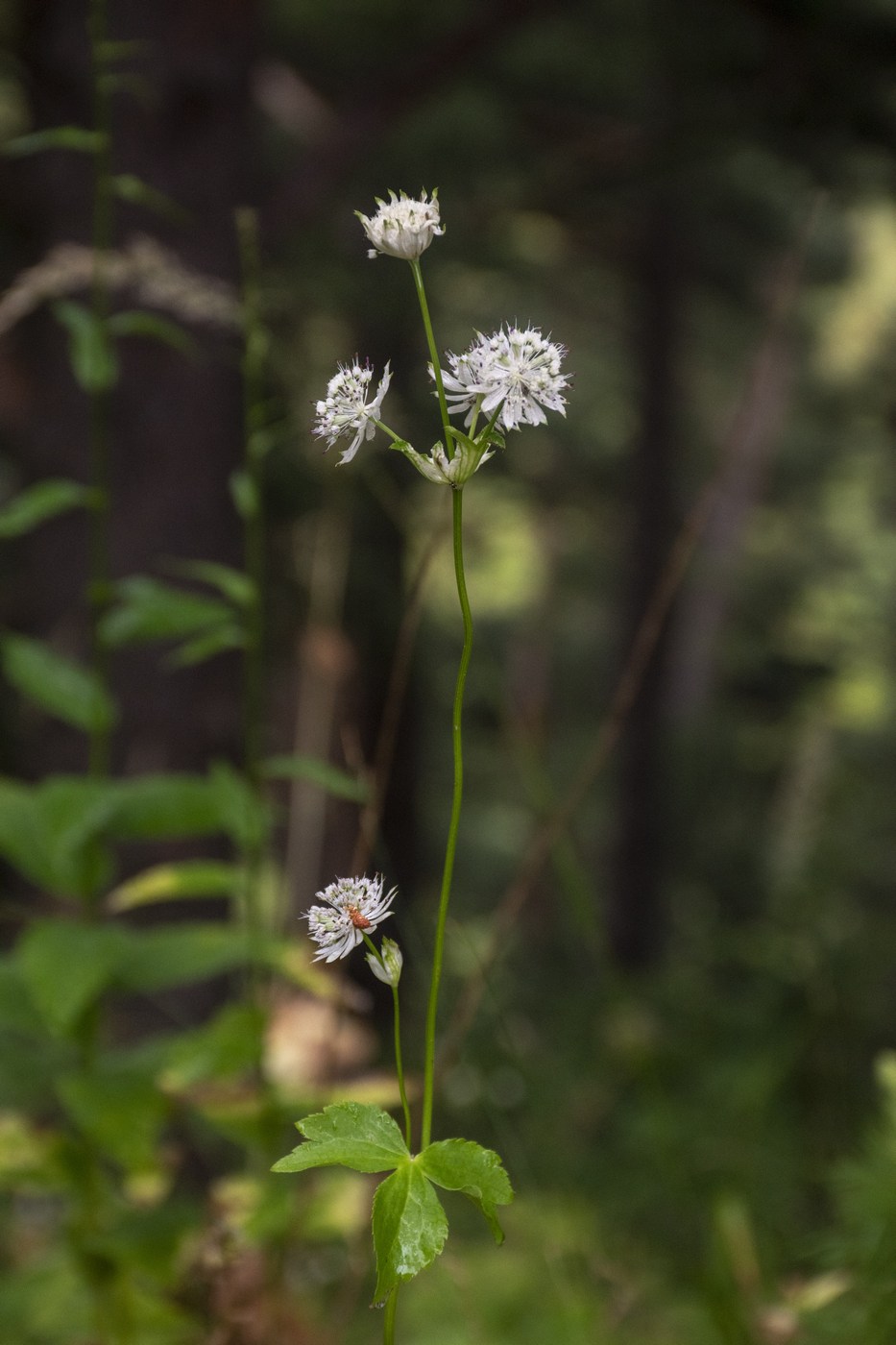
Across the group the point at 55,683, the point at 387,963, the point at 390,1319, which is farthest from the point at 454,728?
the point at 55,683

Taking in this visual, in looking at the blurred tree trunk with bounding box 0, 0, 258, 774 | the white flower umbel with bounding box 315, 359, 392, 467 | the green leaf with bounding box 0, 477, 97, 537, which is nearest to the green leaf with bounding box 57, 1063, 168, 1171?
the green leaf with bounding box 0, 477, 97, 537

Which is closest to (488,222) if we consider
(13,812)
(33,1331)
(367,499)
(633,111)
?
(633,111)

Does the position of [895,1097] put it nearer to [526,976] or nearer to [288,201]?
[288,201]

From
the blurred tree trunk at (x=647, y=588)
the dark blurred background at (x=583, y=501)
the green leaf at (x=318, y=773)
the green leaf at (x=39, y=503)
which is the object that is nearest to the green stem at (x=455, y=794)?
the dark blurred background at (x=583, y=501)

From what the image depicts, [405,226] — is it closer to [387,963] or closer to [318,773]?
[387,963]

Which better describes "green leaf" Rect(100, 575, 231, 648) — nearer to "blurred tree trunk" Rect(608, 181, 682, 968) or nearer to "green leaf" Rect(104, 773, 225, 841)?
"green leaf" Rect(104, 773, 225, 841)
